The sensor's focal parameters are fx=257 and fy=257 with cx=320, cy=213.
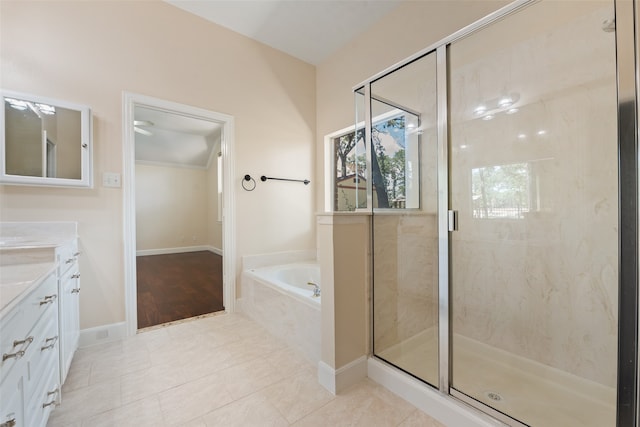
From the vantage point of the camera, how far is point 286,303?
1.99 meters

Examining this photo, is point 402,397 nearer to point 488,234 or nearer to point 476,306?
point 476,306

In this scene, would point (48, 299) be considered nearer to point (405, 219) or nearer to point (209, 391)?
point (209, 391)

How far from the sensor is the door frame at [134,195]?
2.11 m

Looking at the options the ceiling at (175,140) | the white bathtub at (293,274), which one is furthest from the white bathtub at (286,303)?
the ceiling at (175,140)

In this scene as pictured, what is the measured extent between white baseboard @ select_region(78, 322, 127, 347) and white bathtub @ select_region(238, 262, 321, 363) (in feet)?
3.18

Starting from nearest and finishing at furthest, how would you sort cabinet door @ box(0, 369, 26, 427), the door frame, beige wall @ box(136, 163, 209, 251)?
cabinet door @ box(0, 369, 26, 427), the door frame, beige wall @ box(136, 163, 209, 251)

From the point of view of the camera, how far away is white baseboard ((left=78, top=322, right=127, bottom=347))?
195cm

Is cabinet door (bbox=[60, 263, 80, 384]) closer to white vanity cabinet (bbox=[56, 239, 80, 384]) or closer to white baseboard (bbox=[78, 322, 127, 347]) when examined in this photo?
white vanity cabinet (bbox=[56, 239, 80, 384])

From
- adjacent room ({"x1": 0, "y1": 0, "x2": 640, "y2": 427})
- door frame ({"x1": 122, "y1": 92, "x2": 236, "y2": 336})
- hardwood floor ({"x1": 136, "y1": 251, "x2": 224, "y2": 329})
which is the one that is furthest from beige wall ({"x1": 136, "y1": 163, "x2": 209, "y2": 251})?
door frame ({"x1": 122, "y1": 92, "x2": 236, "y2": 336})

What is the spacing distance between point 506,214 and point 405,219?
26.5 inches

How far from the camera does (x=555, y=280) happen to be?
5.16ft

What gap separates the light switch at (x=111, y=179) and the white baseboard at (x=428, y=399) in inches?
91.0

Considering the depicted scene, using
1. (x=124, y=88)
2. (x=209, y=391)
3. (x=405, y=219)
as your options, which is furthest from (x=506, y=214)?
(x=124, y=88)

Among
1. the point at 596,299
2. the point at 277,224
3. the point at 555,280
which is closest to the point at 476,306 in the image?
the point at 555,280
